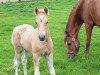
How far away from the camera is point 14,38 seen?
7234 mm

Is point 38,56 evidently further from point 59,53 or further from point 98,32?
point 98,32

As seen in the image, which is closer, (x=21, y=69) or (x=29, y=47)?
(x=29, y=47)

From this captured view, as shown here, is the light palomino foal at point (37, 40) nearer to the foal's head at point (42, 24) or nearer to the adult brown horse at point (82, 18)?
the foal's head at point (42, 24)

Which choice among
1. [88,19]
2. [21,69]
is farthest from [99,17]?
[21,69]

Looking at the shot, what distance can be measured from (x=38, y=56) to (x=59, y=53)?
3.40m

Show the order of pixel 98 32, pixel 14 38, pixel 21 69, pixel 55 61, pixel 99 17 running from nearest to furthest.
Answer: pixel 14 38 → pixel 21 69 → pixel 55 61 → pixel 99 17 → pixel 98 32

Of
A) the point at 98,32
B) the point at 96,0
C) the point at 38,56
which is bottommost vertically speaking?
the point at 98,32

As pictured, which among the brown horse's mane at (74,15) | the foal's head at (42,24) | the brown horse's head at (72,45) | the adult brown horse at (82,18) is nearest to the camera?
the foal's head at (42,24)

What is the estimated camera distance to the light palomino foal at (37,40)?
598cm

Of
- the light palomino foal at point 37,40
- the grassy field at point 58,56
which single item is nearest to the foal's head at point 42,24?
the light palomino foal at point 37,40

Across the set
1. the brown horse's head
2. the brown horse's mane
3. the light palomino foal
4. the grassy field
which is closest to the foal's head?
the light palomino foal

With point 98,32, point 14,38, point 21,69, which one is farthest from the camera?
point 98,32

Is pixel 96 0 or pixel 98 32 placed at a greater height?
pixel 96 0

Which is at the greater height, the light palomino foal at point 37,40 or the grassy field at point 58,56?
the light palomino foal at point 37,40
